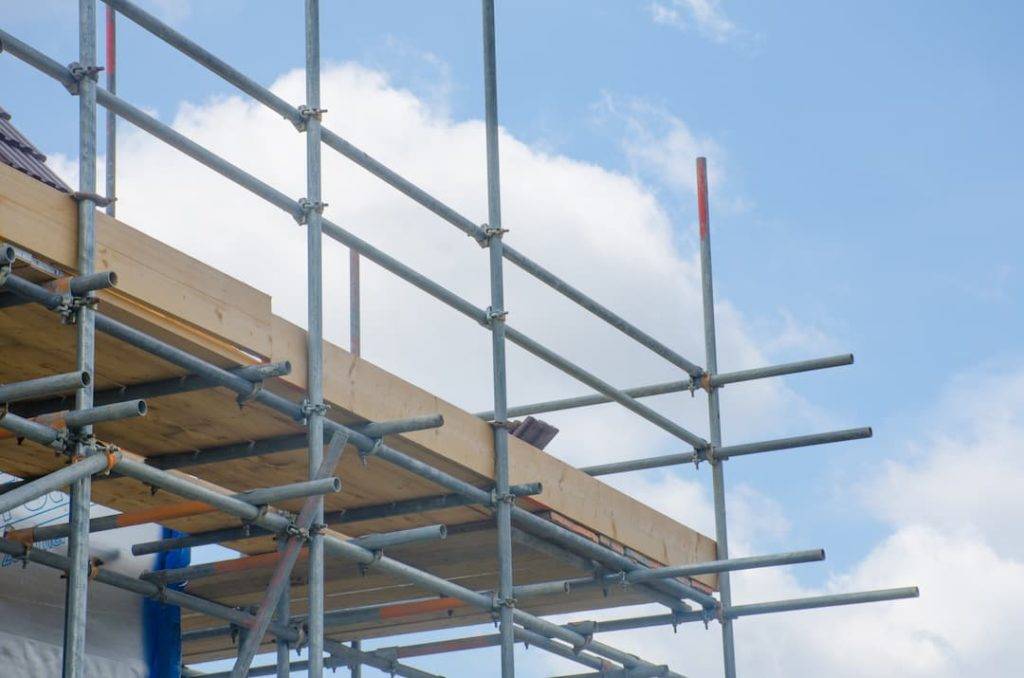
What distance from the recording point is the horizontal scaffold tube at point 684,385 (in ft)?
34.7

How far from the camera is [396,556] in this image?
917cm

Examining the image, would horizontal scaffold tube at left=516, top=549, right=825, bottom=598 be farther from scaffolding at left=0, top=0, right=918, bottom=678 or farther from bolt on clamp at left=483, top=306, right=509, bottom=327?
bolt on clamp at left=483, top=306, right=509, bottom=327

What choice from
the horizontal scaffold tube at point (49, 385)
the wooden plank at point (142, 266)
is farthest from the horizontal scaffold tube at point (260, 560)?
the horizontal scaffold tube at point (49, 385)

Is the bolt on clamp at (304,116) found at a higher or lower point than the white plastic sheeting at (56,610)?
higher

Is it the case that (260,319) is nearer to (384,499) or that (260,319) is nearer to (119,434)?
(119,434)

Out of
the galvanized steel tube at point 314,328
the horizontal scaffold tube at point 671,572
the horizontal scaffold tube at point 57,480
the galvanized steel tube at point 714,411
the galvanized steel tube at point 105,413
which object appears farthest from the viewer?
the galvanized steel tube at point 714,411

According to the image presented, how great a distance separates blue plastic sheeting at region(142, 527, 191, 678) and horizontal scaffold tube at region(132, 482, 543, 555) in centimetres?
65

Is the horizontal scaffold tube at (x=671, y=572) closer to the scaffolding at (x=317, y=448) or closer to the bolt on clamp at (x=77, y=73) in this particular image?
the scaffolding at (x=317, y=448)

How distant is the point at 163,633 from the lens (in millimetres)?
9336

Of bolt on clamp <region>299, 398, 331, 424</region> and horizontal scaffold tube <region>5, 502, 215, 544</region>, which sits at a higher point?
bolt on clamp <region>299, 398, 331, 424</region>

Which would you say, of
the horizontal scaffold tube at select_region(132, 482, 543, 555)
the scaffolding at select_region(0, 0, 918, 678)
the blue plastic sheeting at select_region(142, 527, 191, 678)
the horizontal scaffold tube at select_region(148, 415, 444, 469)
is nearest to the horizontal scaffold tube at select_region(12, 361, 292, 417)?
the scaffolding at select_region(0, 0, 918, 678)

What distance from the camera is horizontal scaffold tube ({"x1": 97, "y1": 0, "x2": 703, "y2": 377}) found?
7117mm

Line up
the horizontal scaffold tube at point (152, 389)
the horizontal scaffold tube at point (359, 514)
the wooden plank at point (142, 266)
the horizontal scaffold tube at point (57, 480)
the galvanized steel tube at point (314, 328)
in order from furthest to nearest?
the horizontal scaffold tube at point (359, 514), the galvanized steel tube at point (314, 328), the horizontal scaffold tube at point (152, 389), the wooden plank at point (142, 266), the horizontal scaffold tube at point (57, 480)

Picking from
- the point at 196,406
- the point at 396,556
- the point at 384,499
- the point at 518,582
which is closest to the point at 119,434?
the point at 196,406
